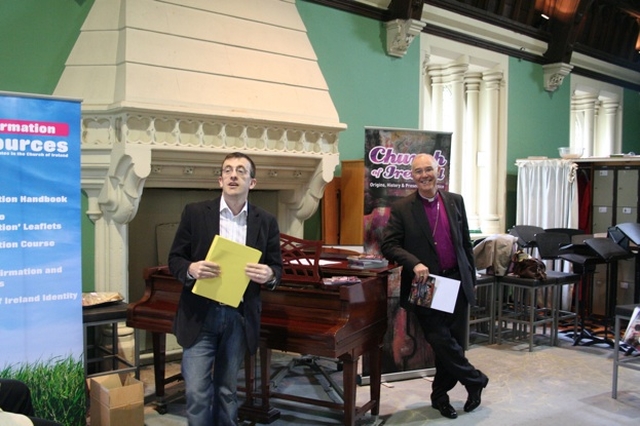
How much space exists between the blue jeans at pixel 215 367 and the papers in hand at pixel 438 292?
1214mm

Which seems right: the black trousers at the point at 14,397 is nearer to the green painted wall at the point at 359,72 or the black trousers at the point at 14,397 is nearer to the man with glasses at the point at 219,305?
the man with glasses at the point at 219,305

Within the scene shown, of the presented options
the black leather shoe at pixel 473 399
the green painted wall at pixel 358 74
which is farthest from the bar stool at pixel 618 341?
the green painted wall at pixel 358 74

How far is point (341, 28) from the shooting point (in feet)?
19.7

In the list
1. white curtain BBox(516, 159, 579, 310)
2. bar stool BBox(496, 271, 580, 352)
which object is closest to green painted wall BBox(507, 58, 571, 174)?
white curtain BBox(516, 159, 579, 310)

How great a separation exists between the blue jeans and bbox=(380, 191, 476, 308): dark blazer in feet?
4.14

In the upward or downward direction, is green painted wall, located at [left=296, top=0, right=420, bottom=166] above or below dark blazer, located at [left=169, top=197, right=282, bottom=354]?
above

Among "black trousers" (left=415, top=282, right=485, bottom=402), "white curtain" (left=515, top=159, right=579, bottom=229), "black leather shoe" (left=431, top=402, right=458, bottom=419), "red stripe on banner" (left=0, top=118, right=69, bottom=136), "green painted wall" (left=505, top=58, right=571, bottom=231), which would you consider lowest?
"black leather shoe" (left=431, top=402, right=458, bottom=419)

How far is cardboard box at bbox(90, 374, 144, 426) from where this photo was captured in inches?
133

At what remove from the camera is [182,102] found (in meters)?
4.37

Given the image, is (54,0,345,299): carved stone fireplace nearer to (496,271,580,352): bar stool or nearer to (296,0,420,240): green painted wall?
(296,0,420,240): green painted wall

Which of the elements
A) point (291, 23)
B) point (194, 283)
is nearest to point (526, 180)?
point (291, 23)

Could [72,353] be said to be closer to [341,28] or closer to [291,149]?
[291,149]

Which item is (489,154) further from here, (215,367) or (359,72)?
(215,367)

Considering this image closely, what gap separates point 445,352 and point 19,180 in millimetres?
2525
